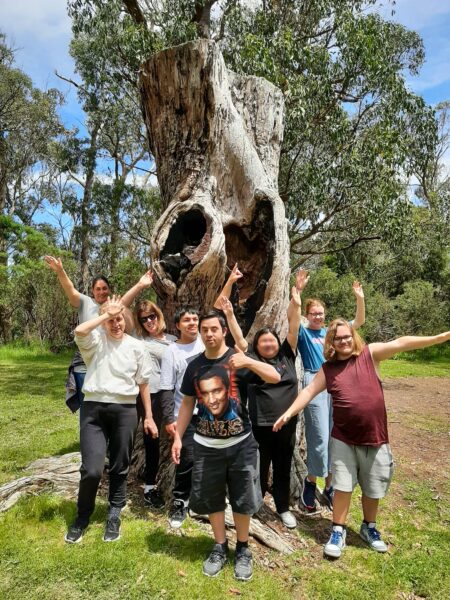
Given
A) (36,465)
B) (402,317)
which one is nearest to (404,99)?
(402,317)

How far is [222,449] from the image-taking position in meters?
2.61

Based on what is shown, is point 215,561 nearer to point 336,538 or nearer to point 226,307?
point 336,538

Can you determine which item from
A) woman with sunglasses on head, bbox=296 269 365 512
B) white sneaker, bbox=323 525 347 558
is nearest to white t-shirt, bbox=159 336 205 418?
woman with sunglasses on head, bbox=296 269 365 512

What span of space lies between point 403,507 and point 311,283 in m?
12.1

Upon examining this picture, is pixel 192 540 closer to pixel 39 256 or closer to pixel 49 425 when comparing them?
pixel 49 425

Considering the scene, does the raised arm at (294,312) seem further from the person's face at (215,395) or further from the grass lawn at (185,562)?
the grass lawn at (185,562)

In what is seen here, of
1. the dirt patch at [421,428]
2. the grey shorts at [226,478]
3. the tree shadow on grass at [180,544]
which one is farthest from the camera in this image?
the dirt patch at [421,428]

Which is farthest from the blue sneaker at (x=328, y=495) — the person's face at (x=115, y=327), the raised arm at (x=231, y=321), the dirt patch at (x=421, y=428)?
the person's face at (x=115, y=327)

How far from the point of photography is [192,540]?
2.95 m

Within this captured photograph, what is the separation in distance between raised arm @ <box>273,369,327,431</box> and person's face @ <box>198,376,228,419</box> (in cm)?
45

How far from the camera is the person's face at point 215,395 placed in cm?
260

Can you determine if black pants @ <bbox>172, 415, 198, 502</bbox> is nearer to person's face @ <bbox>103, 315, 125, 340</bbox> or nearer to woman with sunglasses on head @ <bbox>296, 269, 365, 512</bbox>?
person's face @ <bbox>103, 315, 125, 340</bbox>

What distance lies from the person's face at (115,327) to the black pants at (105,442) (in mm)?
455

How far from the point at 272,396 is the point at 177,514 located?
1.06 m
